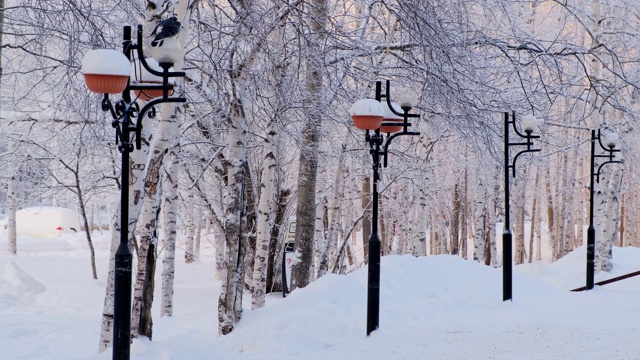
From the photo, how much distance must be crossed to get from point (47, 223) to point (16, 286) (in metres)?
26.7

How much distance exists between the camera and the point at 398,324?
363 inches

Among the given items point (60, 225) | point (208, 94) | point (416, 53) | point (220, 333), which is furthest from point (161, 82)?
point (60, 225)

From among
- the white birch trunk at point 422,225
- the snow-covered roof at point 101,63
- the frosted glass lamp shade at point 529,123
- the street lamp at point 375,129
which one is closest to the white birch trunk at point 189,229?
the white birch trunk at point 422,225

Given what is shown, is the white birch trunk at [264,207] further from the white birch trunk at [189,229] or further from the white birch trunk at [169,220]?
the white birch trunk at [189,229]

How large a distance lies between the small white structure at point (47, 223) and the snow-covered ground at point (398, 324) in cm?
2644

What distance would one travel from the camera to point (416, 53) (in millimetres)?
12906

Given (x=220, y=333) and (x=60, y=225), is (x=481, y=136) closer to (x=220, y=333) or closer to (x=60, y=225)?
(x=220, y=333)

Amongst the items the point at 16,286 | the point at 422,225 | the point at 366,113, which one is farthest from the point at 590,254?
the point at 16,286

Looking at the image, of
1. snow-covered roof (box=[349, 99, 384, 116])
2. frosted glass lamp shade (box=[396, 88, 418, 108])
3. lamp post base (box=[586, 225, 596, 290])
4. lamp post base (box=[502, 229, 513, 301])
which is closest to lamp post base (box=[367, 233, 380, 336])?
snow-covered roof (box=[349, 99, 384, 116])

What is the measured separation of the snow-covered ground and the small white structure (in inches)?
1041

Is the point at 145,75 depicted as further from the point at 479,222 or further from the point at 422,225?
the point at 479,222

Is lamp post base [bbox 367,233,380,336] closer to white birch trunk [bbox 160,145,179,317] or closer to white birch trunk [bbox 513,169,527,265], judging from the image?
white birch trunk [bbox 160,145,179,317]

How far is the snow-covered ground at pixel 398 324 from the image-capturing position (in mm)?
7367

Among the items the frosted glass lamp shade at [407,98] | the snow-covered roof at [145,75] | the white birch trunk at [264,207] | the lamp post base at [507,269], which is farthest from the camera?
the white birch trunk at [264,207]
